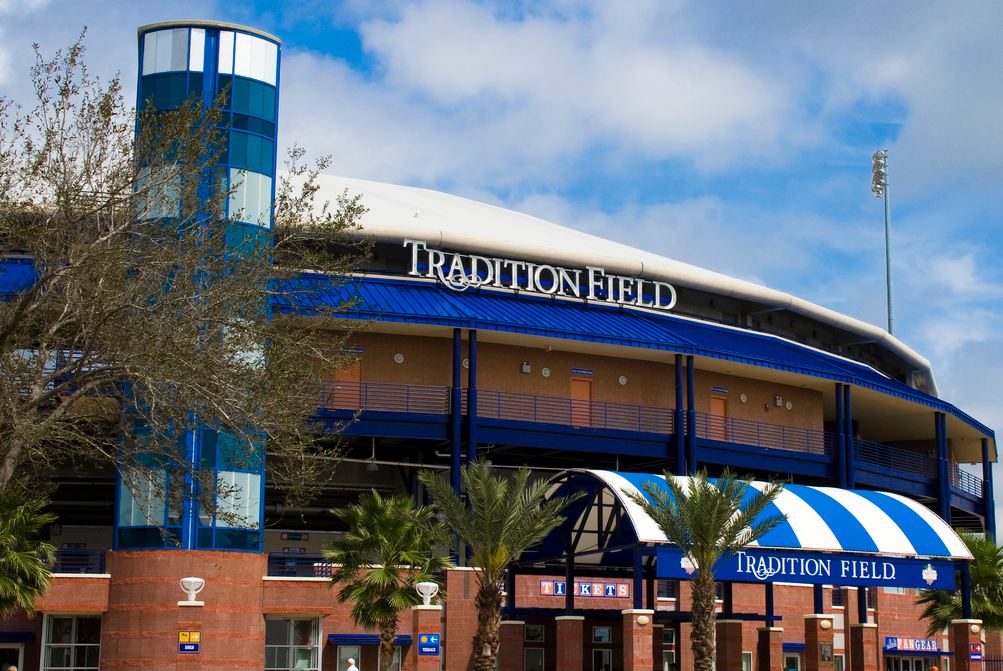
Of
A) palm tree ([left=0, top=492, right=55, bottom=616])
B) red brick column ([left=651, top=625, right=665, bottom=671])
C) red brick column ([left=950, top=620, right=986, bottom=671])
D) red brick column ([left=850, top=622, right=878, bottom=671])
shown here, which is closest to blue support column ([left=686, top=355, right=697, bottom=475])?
red brick column ([left=651, top=625, right=665, bottom=671])

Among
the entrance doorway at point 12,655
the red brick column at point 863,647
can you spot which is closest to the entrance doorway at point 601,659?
the red brick column at point 863,647

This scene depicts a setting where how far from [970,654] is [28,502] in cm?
3300

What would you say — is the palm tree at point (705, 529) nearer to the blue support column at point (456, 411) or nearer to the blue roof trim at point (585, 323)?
the blue support column at point (456, 411)

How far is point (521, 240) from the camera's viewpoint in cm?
5803

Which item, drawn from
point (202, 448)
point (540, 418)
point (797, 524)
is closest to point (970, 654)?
point (797, 524)

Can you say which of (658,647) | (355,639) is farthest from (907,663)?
(355,639)

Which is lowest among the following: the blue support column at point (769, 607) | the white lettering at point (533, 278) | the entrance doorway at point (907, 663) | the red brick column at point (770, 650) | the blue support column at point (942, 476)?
the entrance doorway at point (907, 663)

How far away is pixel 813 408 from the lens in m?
62.2

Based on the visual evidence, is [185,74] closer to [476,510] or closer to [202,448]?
[202,448]

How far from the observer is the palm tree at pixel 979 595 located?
52.8 meters

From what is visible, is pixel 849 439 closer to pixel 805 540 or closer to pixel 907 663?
pixel 907 663

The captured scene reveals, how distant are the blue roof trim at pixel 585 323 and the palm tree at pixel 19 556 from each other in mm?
11112

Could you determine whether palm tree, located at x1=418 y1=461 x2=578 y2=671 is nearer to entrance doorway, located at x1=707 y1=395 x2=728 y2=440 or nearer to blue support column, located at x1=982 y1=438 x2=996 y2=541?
entrance doorway, located at x1=707 y1=395 x2=728 y2=440

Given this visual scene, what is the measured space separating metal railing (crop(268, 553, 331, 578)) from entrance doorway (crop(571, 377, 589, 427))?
11164 mm
